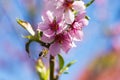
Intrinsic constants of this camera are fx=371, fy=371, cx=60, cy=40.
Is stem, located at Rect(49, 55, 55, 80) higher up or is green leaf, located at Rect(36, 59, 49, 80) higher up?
green leaf, located at Rect(36, 59, 49, 80)

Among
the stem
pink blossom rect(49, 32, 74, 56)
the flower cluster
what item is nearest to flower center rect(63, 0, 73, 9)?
the flower cluster

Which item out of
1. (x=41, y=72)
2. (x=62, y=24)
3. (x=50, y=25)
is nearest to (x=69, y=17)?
(x=62, y=24)

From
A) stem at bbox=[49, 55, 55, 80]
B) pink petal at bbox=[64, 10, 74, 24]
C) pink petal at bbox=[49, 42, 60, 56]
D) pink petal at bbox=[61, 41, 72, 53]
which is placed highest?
pink petal at bbox=[64, 10, 74, 24]

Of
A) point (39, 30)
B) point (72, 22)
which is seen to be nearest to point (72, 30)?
point (72, 22)

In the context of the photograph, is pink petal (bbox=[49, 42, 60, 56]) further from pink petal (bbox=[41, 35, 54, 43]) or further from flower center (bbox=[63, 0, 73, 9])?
flower center (bbox=[63, 0, 73, 9])

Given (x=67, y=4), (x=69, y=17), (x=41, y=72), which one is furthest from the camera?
(x=41, y=72)

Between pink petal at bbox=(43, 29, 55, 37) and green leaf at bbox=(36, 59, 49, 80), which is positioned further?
green leaf at bbox=(36, 59, 49, 80)

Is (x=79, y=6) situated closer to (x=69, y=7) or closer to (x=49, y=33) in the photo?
(x=69, y=7)
